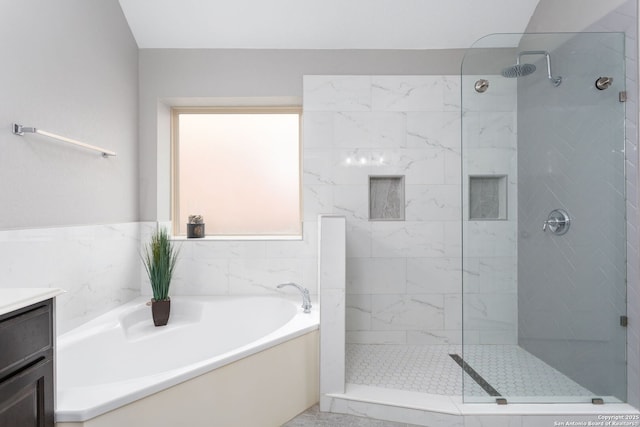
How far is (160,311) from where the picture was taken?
2.41 metres

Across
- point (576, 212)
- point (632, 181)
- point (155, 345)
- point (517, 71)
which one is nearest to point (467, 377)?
point (576, 212)

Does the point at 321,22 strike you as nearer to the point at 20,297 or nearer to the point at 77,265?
the point at 77,265

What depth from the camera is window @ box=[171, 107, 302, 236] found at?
3096mm

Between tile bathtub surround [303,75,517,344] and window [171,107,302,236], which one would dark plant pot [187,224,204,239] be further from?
tile bathtub surround [303,75,517,344]

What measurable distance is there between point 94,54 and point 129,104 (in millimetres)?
463

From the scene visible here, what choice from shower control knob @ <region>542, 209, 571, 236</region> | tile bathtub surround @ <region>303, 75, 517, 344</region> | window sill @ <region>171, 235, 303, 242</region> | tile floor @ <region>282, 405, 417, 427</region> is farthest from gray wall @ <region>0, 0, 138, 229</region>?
shower control knob @ <region>542, 209, 571, 236</region>

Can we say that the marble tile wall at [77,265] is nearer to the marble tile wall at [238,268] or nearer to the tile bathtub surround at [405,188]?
the marble tile wall at [238,268]

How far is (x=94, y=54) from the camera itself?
87.4 inches

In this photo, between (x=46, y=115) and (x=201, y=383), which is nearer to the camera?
(x=201, y=383)

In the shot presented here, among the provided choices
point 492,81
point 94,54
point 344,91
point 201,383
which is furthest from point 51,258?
point 492,81

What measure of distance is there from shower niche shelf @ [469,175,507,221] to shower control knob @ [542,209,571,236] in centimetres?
25

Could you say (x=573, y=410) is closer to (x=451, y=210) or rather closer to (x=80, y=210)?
(x=451, y=210)

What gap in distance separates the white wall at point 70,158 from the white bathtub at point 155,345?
0.57 feet

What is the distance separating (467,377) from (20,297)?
6.31 feet
